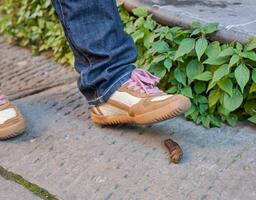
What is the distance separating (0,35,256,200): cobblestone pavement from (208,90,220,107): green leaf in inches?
3.5

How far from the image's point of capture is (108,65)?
1823mm

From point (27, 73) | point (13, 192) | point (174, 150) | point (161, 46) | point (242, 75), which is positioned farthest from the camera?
point (27, 73)

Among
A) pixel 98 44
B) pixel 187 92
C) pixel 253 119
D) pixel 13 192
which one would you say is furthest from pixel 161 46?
pixel 13 192

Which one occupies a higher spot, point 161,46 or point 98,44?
point 98,44

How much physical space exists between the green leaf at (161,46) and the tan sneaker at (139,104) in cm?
20

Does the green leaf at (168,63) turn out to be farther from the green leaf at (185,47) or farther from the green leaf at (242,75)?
the green leaf at (242,75)

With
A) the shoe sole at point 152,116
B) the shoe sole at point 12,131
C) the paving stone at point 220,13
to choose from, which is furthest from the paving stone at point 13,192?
the paving stone at point 220,13

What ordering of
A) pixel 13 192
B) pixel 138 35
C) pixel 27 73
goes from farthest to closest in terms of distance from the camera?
1. pixel 27 73
2. pixel 138 35
3. pixel 13 192

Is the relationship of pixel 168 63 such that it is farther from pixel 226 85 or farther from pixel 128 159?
pixel 128 159

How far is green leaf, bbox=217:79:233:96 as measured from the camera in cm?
185

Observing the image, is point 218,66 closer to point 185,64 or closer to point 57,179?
point 185,64

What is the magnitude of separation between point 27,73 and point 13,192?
1.06 m

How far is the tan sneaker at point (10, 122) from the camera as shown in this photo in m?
1.84

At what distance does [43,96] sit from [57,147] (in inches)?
18.8
